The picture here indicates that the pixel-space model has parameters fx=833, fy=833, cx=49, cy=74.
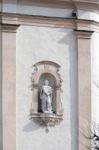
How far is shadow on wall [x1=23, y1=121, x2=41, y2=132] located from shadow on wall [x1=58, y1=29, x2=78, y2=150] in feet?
3.68

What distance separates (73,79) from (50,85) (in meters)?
0.74

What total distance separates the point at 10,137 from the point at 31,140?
695 mm

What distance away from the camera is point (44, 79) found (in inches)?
972

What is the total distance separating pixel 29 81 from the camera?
24359 millimetres

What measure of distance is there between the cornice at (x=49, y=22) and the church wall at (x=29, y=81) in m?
0.15

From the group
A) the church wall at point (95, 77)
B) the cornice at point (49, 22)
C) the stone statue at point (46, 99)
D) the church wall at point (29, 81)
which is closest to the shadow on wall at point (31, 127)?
the church wall at point (29, 81)

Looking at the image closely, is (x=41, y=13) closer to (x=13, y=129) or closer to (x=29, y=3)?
(x=29, y=3)

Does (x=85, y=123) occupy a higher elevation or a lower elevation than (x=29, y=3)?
lower

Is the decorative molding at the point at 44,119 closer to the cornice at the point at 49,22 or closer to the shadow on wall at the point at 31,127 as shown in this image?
the shadow on wall at the point at 31,127

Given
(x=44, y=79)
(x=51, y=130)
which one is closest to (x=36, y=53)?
(x=44, y=79)

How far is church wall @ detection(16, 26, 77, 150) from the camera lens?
24172 mm

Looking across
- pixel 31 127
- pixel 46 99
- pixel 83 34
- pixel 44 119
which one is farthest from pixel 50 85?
pixel 83 34

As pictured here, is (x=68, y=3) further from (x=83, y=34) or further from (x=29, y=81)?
(x=29, y=81)

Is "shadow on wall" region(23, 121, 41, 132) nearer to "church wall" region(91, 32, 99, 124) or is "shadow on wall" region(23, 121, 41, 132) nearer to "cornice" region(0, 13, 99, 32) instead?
"church wall" region(91, 32, 99, 124)
